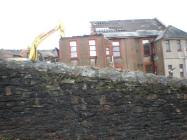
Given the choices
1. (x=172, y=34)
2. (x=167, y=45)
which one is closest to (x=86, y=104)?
(x=167, y=45)

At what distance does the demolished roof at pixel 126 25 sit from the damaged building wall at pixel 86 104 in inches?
1634

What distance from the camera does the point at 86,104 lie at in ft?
30.2

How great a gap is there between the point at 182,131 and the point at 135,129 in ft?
3.71

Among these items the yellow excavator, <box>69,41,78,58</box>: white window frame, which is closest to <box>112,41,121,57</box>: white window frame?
<box>69,41,78,58</box>: white window frame

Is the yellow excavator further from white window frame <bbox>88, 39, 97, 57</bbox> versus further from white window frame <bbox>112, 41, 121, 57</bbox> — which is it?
white window frame <bbox>112, 41, 121, 57</bbox>

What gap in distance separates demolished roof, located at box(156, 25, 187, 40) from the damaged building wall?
1493 inches

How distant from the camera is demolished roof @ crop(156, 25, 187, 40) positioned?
47.6 m

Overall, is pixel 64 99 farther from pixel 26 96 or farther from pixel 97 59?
pixel 97 59

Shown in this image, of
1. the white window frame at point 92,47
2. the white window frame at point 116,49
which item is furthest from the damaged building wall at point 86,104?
the white window frame at point 116,49

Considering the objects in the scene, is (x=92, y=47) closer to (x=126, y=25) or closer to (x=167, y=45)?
(x=167, y=45)

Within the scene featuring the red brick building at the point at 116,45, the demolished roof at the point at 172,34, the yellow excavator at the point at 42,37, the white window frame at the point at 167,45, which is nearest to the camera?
the yellow excavator at the point at 42,37

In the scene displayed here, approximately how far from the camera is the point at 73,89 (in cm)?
917

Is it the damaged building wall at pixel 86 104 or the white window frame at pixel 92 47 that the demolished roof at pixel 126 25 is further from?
the damaged building wall at pixel 86 104

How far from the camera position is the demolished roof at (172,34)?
156 ft
